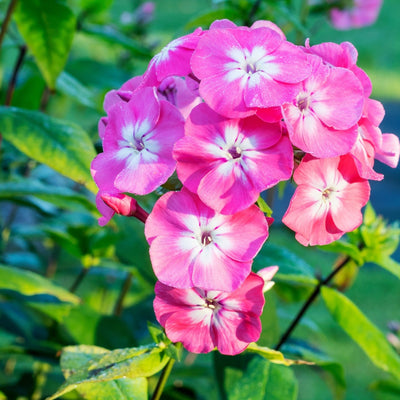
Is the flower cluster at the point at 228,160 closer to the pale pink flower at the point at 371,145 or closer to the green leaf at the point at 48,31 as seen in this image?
the pale pink flower at the point at 371,145

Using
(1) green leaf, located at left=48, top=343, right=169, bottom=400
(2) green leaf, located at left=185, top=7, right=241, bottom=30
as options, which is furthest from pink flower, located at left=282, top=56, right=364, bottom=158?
(2) green leaf, located at left=185, top=7, right=241, bottom=30

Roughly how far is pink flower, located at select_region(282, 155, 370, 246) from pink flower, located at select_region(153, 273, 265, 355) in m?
0.08

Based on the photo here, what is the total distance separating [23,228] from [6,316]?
0.20 m

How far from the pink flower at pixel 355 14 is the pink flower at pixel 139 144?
132cm

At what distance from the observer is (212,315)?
23.9 inches

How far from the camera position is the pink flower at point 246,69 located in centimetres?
56

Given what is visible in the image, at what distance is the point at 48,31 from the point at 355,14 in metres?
1.15

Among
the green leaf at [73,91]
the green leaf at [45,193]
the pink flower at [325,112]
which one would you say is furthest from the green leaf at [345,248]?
the green leaf at [73,91]

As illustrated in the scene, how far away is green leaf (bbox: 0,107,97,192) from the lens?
88cm

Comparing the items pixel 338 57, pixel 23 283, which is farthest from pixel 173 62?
pixel 23 283

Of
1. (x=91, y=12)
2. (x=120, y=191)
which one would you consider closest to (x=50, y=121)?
(x=120, y=191)

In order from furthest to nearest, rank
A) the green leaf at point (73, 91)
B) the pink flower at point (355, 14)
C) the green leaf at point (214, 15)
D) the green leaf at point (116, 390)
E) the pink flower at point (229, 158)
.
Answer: the pink flower at point (355, 14) < the green leaf at point (214, 15) < the green leaf at point (73, 91) < the green leaf at point (116, 390) < the pink flower at point (229, 158)

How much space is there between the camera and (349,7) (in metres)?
1.76

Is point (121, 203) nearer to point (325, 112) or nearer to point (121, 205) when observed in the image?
point (121, 205)
